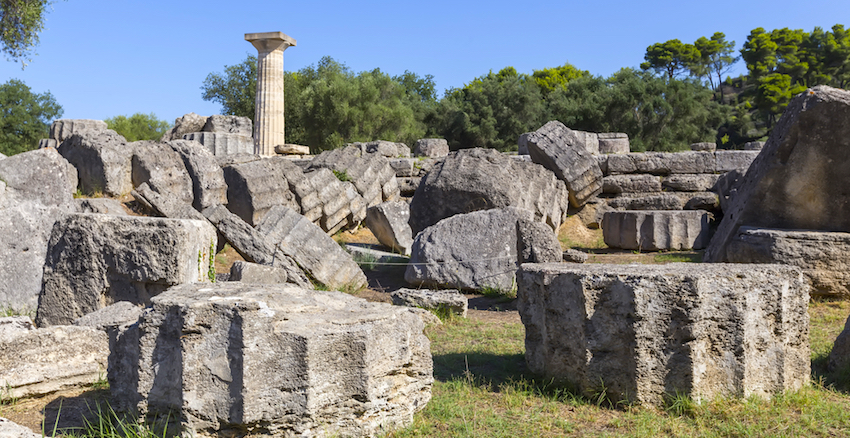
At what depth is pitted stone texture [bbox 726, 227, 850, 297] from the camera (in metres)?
6.06

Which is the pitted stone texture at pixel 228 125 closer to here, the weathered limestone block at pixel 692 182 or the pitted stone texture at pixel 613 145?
the pitted stone texture at pixel 613 145

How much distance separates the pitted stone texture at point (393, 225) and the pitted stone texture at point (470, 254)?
7.64 feet

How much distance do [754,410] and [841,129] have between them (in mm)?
4337

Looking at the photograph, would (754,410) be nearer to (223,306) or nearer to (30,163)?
(223,306)

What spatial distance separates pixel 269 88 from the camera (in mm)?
19453

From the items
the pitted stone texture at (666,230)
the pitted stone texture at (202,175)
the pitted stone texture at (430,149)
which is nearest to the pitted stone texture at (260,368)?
the pitted stone texture at (202,175)

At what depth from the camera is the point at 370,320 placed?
3088 millimetres

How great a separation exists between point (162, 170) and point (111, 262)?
5406 mm

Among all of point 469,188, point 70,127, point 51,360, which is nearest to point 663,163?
point 469,188

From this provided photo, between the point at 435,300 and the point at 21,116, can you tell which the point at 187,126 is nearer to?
the point at 435,300

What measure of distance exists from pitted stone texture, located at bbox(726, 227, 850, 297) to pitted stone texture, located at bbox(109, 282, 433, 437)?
4618 millimetres

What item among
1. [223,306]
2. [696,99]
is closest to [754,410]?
[223,306]

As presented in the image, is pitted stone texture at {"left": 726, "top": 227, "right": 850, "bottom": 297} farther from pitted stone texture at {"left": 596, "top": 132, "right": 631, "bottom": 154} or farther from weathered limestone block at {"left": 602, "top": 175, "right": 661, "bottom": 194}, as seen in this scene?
pitted stone texture at {"left": 596, "top": 132, "right": 631, "bottom": 154}

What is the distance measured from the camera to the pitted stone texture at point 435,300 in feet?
20.3
